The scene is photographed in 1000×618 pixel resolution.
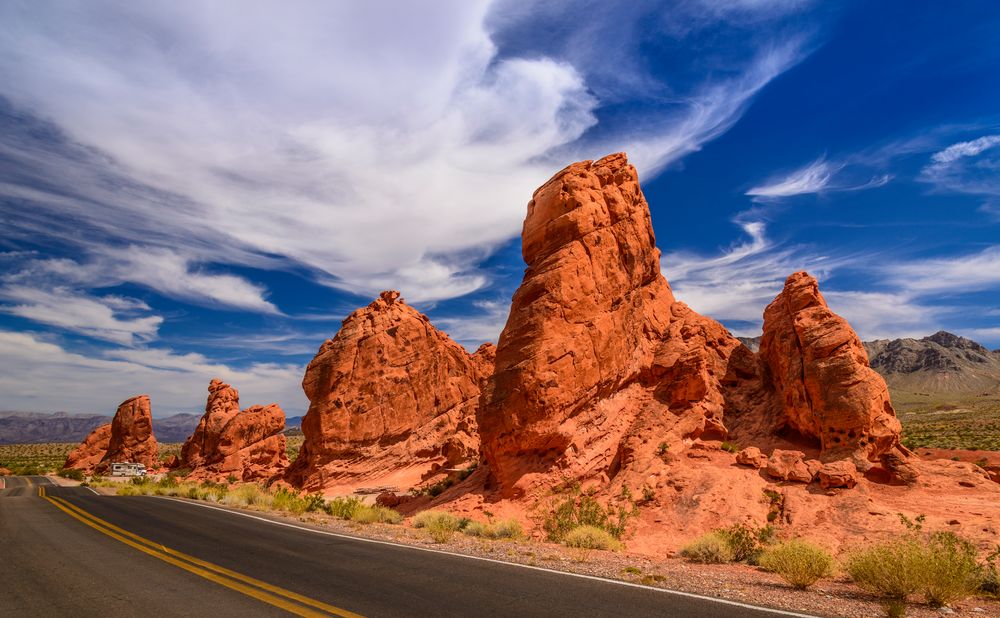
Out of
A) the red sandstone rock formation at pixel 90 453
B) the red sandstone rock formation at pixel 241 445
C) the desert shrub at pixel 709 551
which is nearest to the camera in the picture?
the desert shrub at pixel 709 551

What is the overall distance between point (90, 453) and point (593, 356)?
6070cm

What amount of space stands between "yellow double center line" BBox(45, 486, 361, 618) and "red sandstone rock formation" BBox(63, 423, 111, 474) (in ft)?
179

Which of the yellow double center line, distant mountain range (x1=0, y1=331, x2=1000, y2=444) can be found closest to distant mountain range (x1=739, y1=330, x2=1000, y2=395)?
distant mountain range (x1=0, y1=331, x2=1000, y2=444)

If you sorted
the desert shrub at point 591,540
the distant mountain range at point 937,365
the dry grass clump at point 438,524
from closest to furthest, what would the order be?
the desert shrub at point 591,540 → the dry grass clump at point 438,524 → the distant mountain range at point 937,365

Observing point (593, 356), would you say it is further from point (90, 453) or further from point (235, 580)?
point (90, 453)

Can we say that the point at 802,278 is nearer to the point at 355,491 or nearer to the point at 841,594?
the point at 841,594

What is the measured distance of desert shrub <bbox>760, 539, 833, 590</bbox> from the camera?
331 inches

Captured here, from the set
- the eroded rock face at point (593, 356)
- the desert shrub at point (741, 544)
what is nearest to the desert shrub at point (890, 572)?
the desert shrub at point (741, 544)

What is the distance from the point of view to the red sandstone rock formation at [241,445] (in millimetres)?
42281

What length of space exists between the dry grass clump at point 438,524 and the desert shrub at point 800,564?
6710mm

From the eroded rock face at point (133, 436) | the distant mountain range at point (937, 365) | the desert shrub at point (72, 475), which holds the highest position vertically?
the distant mountain range at point (937, 365)

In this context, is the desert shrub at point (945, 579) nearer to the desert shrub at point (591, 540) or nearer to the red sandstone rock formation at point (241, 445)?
the desert shrub at point (591, 540)

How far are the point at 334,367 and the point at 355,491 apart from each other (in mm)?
7457

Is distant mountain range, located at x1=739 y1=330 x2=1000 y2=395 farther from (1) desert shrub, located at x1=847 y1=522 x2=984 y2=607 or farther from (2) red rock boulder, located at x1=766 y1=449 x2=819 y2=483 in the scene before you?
(1) desert shrub, located at x1=847 y1=522 x2=984 y2=607
